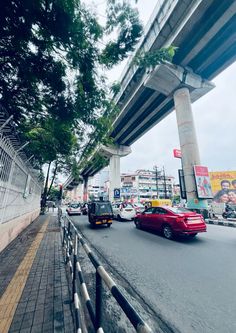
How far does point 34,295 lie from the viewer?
3010 mm

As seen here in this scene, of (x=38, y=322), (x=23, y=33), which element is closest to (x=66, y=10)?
(x=23, y=33)

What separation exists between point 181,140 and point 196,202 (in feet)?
19.5

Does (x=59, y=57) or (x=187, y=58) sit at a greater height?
(x=187, y=58)

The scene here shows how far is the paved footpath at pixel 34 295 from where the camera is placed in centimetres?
230

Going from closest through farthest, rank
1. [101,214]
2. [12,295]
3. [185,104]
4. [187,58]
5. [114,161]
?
[12,295]
[101,214]
[187,58]
[185,104]
[114,161]

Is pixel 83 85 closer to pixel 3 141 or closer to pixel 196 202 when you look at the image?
pixel 3 141

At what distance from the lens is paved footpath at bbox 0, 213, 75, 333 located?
7.54 ft

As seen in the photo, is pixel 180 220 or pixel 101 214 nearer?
pixel 180 220

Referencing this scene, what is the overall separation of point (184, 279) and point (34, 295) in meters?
3.08

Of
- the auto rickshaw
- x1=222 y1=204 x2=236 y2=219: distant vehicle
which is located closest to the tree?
the auto rickshaw

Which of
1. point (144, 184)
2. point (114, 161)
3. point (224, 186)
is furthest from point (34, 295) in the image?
point (144, 184)

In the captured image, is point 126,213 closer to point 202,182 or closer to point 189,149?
point 202,182

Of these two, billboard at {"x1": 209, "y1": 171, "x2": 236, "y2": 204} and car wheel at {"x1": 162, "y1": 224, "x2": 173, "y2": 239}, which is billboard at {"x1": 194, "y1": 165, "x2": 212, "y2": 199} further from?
billboard at {"x1": 209, "y1": 171, "x2": 236, "y2": 204}

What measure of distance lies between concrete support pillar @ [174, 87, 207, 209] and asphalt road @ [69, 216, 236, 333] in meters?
8.88
